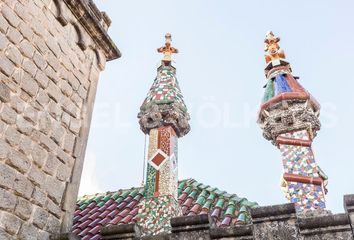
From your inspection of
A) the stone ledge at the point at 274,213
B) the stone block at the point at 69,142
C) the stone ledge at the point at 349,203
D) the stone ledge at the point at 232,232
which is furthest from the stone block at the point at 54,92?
the stone ledge at the point at 349,203

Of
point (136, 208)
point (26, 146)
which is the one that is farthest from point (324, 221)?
point (136, 208)

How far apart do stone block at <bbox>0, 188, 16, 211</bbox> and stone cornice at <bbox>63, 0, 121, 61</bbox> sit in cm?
241

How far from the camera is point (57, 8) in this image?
4543mm

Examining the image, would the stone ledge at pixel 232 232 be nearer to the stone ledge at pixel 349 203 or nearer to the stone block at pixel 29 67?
the stone ledge at pixel 349 203

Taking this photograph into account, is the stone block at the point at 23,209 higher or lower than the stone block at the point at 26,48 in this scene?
lower

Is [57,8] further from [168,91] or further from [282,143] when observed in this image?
[282,143]

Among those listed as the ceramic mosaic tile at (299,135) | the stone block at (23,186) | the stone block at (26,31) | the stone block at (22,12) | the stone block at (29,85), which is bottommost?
the stone block at (23,186)

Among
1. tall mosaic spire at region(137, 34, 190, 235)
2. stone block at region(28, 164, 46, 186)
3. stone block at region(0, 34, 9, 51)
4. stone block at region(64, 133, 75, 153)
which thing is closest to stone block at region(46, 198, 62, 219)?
stone block at region(28, 164, 46, 186)

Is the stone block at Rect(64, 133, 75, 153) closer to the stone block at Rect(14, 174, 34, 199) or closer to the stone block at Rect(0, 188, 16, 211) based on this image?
the stone block at Rect(14, 174, 34, 199)

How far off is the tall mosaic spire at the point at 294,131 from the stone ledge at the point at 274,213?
0.96m

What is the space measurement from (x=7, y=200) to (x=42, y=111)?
0.99 m

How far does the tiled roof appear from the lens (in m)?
6.20

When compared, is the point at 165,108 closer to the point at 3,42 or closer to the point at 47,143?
the point at 47,143

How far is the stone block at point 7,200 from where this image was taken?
3207 millimetres
